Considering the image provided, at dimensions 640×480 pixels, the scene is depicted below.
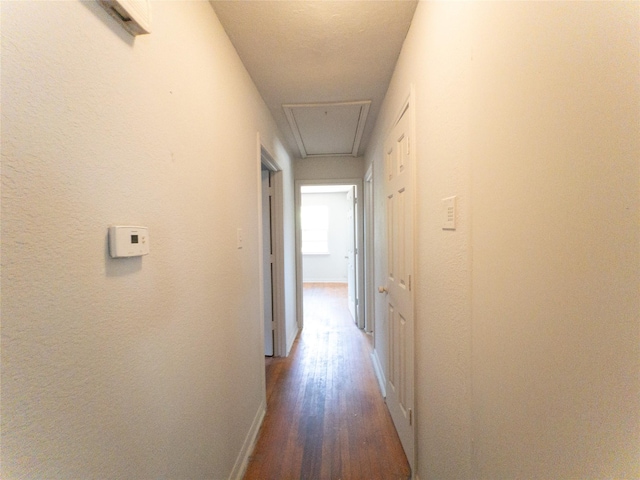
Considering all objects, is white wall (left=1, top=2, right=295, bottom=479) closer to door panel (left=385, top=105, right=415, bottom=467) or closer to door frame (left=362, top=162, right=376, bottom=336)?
door panel (left=385, top=105, right=415, bottom=467)

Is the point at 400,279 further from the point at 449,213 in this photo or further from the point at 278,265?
the point at 278,265

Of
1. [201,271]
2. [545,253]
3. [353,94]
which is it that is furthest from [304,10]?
[545,253]

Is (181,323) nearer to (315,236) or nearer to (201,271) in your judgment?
(201,271)

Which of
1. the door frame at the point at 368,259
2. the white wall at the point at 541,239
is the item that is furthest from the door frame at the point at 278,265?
the white wall at the point at 541,239

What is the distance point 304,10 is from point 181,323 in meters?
1.53

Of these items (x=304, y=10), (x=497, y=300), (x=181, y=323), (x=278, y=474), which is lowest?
(x=278, y=474)

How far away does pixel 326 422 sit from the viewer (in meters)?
1.91

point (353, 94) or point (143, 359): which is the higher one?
point (353, 94)

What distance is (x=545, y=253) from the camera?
1.72 ft

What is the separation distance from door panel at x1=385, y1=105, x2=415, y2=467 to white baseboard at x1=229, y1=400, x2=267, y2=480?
95 cm

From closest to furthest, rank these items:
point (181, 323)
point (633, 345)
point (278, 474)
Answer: point (633, 345) → point (181, 323) → point (278, 474)

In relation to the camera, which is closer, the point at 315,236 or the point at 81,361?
the point at 81,361

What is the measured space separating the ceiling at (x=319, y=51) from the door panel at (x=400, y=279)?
448 millimetres

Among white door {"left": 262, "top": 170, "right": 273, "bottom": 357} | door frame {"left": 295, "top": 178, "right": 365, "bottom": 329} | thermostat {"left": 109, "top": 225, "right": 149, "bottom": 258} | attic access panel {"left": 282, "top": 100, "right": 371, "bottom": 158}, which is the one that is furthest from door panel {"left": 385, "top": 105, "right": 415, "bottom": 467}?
door frame {"left": 295, "top": 178, "right": 365, "bottom": 329}
